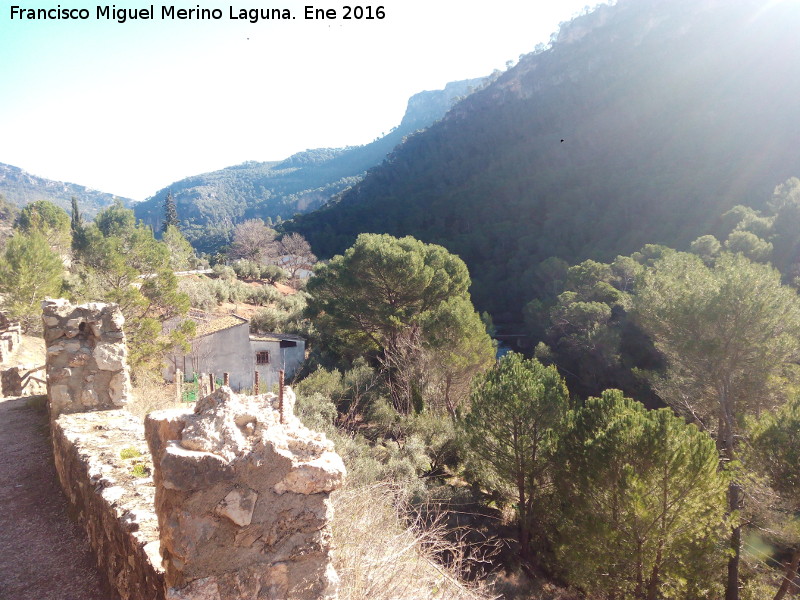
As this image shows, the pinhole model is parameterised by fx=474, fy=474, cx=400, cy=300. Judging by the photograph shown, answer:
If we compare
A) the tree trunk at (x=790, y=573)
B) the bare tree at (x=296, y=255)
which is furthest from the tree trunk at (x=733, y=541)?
the bare tree at (x=296, y=255)

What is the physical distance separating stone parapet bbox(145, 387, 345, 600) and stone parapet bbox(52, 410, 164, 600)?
1.86ft

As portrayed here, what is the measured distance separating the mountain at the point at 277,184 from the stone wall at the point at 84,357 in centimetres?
7286

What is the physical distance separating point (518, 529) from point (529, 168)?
4766cm

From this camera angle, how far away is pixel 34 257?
60.8ft

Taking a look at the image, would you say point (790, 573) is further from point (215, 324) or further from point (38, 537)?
point (215, 324)

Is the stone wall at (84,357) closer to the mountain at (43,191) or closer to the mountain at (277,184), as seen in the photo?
the mountain at (277,184)

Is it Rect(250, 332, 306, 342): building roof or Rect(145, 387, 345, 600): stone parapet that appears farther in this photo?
Rect(250, 332, 306, 342): building roof

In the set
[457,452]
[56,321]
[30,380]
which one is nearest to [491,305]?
[457,452]

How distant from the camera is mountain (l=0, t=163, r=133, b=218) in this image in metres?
105

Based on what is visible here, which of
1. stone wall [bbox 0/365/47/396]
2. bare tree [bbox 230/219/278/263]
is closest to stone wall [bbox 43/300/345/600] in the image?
stone wall [bbox 0/365/47/396]

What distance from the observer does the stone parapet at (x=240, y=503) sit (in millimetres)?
1925

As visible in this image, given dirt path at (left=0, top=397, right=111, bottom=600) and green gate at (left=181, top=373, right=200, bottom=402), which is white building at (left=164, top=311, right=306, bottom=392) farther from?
dirt path at (left=0, top=397, right=111, bottom=600)

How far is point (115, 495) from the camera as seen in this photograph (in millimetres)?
3141

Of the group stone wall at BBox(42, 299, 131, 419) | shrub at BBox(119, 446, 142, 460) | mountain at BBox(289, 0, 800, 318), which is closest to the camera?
shrub at BBox(119, 446, 142, 460)
